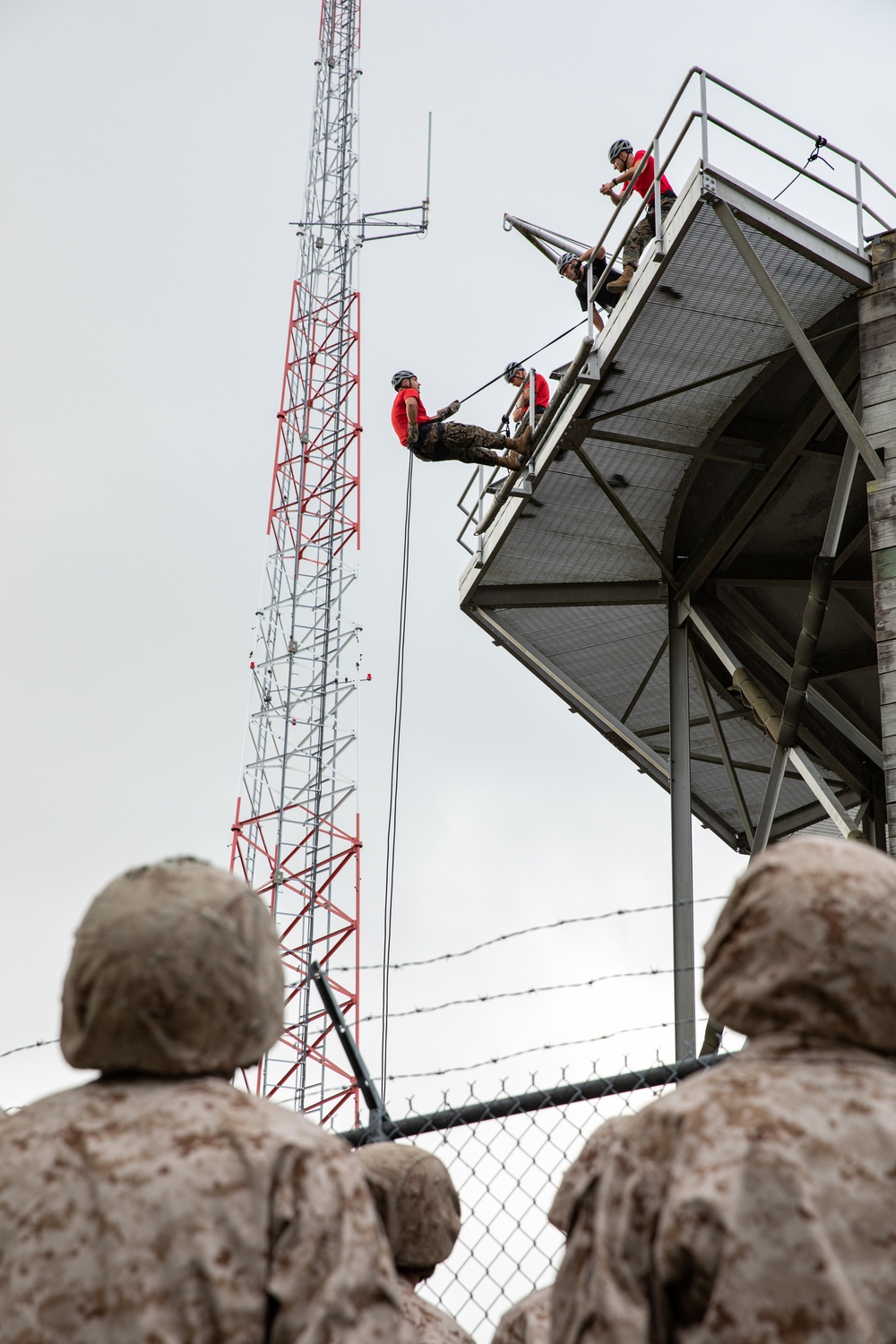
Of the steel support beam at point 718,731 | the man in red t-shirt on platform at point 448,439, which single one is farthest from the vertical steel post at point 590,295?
the steel support beam at point 718,731

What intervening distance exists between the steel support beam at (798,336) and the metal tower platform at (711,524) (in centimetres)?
2

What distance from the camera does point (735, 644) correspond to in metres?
17.6

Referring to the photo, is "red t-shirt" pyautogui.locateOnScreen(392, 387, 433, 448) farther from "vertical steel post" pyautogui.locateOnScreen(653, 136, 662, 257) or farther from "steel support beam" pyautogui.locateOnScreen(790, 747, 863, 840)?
"steel support beam" pyautogui.locateOnScreen(790, 747, 863, 840)

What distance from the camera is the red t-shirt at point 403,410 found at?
15734 millimetres

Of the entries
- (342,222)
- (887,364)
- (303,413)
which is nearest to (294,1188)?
(887,364)

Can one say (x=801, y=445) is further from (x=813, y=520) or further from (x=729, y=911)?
(x=729, y=911)

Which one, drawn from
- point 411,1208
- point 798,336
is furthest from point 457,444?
point 411,1208

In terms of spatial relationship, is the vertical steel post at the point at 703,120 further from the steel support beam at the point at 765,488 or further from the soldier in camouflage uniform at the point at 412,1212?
Answer: the soldier in camouflage uniform at the point at 412,1212

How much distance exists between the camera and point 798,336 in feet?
40.5

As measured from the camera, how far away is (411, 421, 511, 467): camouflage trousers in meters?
15.3

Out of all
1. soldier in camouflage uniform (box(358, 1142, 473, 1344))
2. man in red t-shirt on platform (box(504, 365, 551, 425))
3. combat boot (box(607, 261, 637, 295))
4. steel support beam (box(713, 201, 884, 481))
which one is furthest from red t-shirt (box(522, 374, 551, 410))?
soldier in camouflage uniform (box(358, 1142, 473, 1344))

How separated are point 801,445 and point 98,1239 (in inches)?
499

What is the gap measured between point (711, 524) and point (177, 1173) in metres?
14.0

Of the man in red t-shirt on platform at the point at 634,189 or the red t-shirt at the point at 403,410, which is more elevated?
the man in red t-shirt on platform at the point at 634,189
